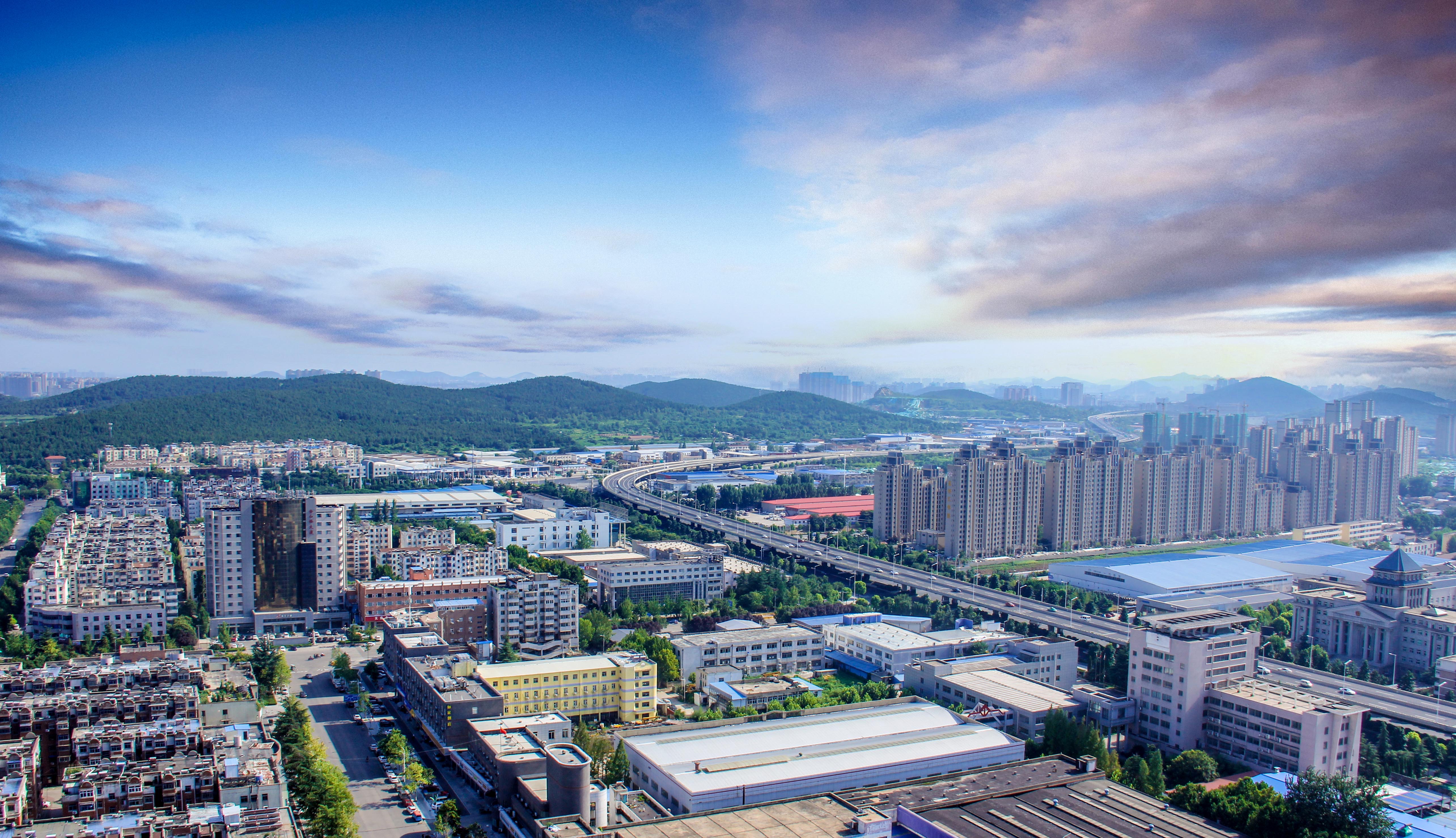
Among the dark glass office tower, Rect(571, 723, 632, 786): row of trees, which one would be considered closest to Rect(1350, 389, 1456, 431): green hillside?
Rect(571, 723, 632, 786): row of trees

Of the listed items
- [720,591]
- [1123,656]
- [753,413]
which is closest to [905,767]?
[1123,656]

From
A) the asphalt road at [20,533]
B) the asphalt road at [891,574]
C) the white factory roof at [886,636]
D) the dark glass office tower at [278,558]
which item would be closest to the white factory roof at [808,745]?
the white factory roof at [886,636]

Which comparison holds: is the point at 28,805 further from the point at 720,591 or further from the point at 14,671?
the point at 720,591

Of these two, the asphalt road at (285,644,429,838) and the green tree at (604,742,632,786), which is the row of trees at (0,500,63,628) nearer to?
the asphalt road at (285,644,429,838)

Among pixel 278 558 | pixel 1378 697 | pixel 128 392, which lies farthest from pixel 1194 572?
pixel 128 392

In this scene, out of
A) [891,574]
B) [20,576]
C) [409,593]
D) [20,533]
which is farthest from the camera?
[20,533]

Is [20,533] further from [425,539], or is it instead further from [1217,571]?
[1217,571]
